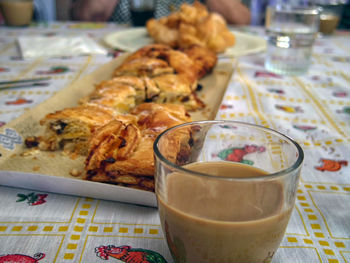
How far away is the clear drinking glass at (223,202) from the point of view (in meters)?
0.37

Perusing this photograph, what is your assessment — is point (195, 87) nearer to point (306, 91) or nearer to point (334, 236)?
point (306, 91)

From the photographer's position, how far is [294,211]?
1.94 ft

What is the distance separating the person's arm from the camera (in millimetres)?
2545

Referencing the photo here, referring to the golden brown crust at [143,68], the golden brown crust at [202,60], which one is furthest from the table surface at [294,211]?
the golden brown crust at [143,68]

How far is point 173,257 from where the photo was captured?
A: 1.48ft

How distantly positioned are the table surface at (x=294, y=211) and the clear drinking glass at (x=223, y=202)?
10cm

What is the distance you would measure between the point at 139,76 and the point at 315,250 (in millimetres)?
807

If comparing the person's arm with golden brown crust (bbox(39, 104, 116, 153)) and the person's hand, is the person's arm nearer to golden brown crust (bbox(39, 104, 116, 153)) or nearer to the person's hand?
the person's hand

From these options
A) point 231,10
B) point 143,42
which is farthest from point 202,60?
point 231,10

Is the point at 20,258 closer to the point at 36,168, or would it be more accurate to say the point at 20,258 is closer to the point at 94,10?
the point at 36,168

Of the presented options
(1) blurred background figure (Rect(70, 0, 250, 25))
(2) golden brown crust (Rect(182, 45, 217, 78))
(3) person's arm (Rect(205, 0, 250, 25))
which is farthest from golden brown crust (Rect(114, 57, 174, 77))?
(1) blurred background figure (Rect(70, 0, 250, 25))

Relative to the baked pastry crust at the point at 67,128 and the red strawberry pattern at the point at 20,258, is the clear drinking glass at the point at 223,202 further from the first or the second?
the baked pastry crust at the point at 67,128

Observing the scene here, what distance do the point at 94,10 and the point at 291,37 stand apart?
1878mm

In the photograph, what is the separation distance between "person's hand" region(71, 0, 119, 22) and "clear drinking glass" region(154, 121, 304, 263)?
255 cm
